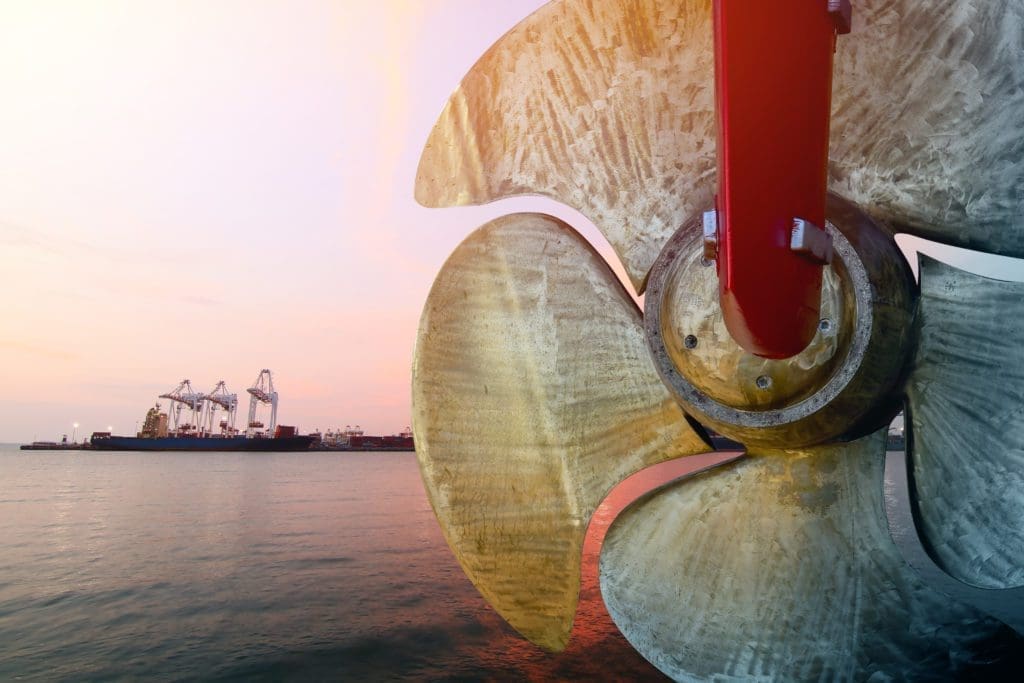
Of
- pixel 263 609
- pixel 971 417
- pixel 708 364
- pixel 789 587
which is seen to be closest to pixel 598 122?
pixel 708 364

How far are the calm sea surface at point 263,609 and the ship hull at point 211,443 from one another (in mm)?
70977

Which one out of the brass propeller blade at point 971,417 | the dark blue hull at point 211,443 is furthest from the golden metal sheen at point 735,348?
the dark blue hull at point 211,443

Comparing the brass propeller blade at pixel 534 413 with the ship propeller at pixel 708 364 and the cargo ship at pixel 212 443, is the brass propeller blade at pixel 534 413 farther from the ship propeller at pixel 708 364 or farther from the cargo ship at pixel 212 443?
the cargo ship at pixel 212 443

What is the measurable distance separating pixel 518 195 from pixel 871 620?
1.61 meters

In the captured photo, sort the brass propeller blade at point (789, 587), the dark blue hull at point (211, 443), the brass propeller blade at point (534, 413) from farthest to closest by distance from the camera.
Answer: the dark blue hull at point (211, 443) → the brass propeller blade at point (534, 413) → the brass propeller blade at point (789, 587)

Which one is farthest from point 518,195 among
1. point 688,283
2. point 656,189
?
point 688,283

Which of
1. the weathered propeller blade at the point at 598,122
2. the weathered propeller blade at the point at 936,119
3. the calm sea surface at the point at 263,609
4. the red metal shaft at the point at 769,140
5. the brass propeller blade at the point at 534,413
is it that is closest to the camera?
the red metal shaft at the point at 769,140

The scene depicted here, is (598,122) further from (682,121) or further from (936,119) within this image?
(936,119)

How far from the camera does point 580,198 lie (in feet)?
6.59

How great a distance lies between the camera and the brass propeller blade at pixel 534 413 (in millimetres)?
1952

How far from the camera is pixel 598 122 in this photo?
1951 mm

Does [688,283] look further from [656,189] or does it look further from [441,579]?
[441,579]

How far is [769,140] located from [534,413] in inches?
44.3

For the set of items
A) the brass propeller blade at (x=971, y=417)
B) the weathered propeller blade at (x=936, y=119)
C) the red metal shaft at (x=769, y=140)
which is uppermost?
the weathered propeller blade at (x=936, y=119)
